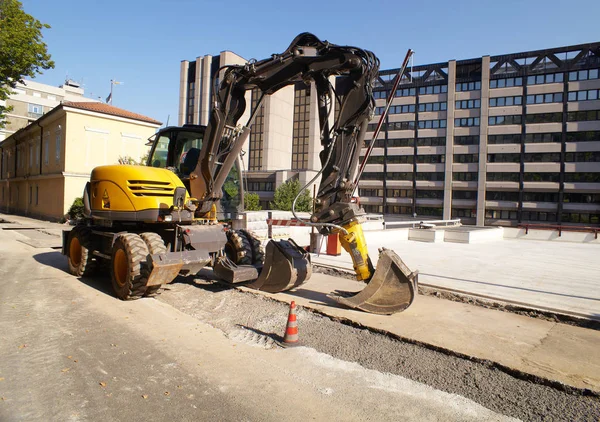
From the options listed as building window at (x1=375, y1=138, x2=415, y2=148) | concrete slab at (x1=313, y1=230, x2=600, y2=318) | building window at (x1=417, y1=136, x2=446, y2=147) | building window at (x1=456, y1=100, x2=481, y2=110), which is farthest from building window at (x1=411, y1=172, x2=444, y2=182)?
concrete slab at (x1=313, y1=230, x2=600, y2=318)

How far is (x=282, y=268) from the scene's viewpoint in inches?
287

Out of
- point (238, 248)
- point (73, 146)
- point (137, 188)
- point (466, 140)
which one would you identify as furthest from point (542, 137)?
point (137, 188)

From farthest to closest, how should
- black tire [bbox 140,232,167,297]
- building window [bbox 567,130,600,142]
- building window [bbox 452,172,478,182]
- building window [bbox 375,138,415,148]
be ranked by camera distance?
building window [bbox 375,138,415,148] < building window [bbox 452,172,478,182] < building window [bbox 567,130,600,142] < black tire [bbox 140,232,167,297]

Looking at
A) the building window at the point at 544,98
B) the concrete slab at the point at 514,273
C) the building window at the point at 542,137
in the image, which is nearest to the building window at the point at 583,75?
the building window at the point at 544,98

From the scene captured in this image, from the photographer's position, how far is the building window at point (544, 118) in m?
51.3

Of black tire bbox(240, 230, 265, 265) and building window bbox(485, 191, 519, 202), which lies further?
building window bbox(485, 191, 519, 202)

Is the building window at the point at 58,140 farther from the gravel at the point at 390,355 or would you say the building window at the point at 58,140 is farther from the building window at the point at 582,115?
the building window at the point at 582,115

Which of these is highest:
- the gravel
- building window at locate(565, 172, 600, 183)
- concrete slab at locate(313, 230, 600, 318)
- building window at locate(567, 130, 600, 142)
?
building window at locate(567, 130, 600, 142)

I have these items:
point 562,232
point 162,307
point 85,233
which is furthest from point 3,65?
point 562,232

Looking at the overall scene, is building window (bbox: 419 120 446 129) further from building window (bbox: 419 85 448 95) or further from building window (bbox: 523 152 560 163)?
building window (bbox: 523 152 560 163)

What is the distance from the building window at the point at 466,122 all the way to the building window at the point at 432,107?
280 cm

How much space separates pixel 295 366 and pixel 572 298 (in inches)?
253

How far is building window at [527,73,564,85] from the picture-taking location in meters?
50.5

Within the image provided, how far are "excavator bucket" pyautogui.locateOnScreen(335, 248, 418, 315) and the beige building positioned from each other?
23145 millimetres
